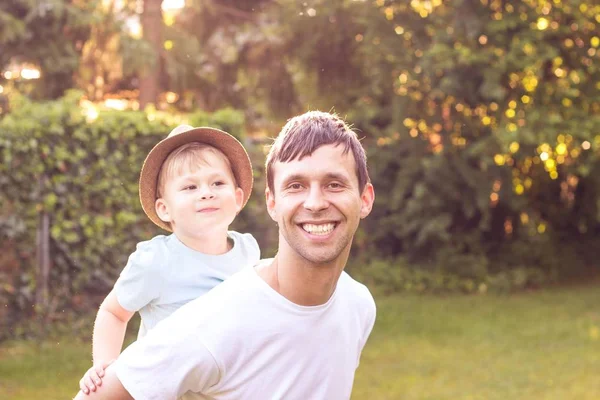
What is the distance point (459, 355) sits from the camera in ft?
29.2

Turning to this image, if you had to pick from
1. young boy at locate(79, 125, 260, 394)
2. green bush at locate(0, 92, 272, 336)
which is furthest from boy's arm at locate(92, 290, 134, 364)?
green bush at locate(0, 92, 272, 336)

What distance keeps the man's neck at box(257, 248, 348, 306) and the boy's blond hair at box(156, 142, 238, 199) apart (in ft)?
2.51

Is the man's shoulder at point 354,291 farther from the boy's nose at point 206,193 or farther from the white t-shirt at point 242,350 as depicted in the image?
the boy's nose at point 206,193

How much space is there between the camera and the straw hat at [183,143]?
3010 mm

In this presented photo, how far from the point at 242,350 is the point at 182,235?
0.86m

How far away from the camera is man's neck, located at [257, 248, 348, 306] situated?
2.29 meters

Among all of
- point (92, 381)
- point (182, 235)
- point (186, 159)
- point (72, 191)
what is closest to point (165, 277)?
point (182, 235)

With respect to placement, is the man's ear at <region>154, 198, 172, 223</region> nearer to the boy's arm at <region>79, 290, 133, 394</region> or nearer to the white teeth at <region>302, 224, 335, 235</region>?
the boy's arm at <region>79, 290, 133, 394</region>

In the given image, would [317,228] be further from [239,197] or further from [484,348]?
[484,348]

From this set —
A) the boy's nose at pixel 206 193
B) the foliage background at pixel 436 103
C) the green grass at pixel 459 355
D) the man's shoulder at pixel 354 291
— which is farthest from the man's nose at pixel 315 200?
the foliage background at pixel 436 103

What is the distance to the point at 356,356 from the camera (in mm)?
2559

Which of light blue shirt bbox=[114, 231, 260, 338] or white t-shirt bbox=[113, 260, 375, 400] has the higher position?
light blue shirt bbox=[114, 231, 260, 338]

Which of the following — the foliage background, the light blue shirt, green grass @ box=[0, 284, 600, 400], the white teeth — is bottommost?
the white teeth

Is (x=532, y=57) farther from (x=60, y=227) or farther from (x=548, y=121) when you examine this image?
(x=60, y=227)
